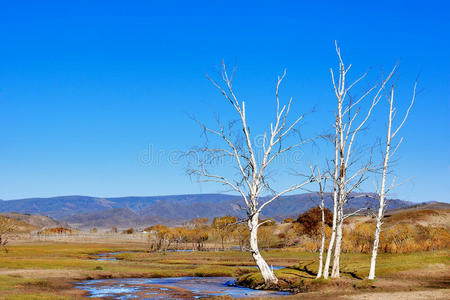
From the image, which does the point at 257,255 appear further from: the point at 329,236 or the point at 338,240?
the point at 329,236

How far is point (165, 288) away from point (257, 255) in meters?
8.67

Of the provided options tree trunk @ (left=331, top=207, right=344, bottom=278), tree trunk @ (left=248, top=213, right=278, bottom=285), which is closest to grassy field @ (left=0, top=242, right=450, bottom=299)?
tree trunk @ (left=331, top=207, right=344, bottom=278)

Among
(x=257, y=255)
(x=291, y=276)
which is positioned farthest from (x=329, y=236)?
(x=257, y=255)

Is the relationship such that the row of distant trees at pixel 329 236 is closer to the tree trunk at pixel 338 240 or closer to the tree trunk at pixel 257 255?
the tree trunk at pixel 257 255

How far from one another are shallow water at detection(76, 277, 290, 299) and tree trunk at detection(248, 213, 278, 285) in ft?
3.93

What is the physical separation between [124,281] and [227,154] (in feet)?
57.7

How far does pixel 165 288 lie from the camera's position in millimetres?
40656

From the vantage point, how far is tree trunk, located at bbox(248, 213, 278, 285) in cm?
3619

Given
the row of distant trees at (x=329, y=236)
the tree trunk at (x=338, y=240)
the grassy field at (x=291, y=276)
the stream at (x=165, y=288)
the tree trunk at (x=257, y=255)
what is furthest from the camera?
the row of distant trees at (x=329, y=236)

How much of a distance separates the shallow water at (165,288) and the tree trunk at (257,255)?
47.1 inches

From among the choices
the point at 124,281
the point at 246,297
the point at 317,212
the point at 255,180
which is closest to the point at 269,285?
the point at 246,297

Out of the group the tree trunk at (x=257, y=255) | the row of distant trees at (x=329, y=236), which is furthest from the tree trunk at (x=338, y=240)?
the tree trunk at (x=257, y=255)

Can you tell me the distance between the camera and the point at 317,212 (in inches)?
4818

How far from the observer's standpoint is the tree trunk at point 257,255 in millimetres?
36188
